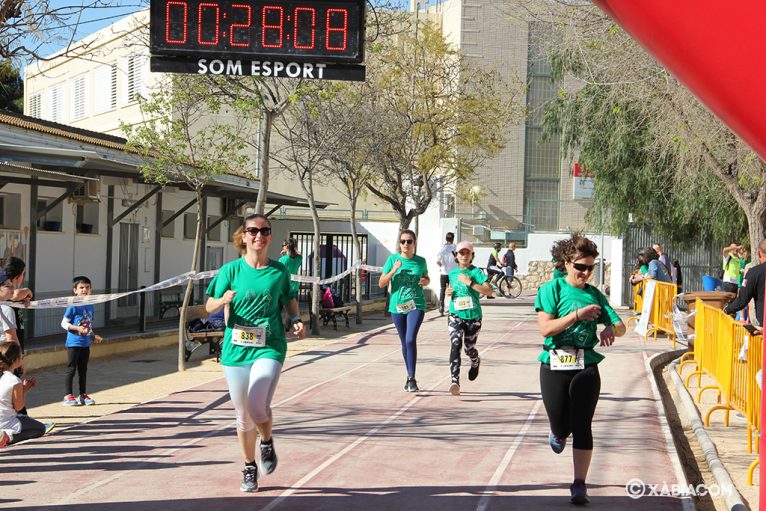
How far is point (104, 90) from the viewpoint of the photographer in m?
38.4

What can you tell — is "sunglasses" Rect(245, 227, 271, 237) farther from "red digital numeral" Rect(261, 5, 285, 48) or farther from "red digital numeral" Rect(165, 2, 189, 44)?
"red digital numeral" Rect(165, 2, 189, 44)

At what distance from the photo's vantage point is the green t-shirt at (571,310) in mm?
6910

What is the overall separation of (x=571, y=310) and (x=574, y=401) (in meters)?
0.60

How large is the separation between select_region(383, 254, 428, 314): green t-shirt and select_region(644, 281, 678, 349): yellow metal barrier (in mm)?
9338

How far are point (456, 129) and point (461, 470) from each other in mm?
24845

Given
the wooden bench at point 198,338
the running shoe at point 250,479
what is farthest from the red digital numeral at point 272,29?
the wooden bench at point 198,338

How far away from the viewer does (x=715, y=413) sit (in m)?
11.8

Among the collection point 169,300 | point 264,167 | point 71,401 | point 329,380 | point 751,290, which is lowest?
point 71,401

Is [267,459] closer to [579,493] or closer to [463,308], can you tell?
[579,493]

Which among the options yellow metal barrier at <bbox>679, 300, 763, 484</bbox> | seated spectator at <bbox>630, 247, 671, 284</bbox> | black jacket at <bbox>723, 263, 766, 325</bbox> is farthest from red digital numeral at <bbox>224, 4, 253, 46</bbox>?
seated spectator at <bbox>630, 247, 671, 284</bbox>

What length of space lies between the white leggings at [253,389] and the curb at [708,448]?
3.13 metres

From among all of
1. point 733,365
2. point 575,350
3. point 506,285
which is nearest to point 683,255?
point 506,285

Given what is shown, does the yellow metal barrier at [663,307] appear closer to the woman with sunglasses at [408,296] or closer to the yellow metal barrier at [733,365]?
the yellow metal barrier at [733,365]

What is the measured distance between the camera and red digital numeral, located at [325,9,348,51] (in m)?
8.71
